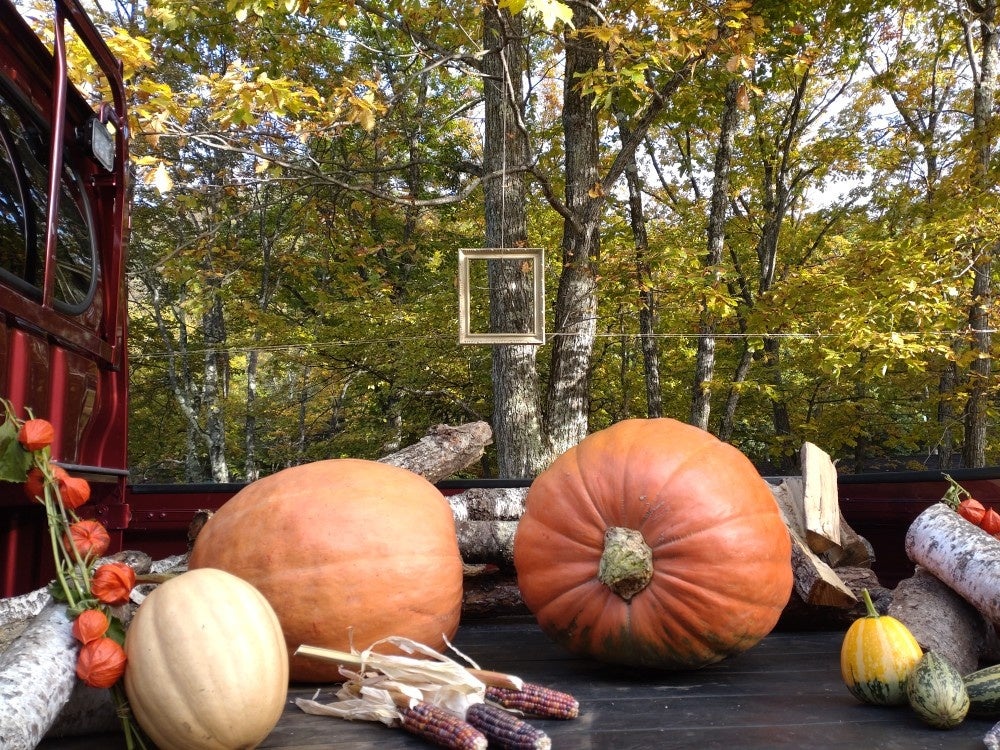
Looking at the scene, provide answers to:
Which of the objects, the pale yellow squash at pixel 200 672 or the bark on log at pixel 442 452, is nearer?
the pale yellow squash at pixel 200 672

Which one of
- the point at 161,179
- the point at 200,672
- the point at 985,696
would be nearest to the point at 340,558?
the point at 200,672

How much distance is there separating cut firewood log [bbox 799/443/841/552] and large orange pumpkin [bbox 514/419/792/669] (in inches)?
26.5

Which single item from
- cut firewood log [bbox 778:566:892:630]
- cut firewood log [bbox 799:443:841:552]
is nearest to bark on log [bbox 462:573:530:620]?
cut firewood log [bbox 778:566:892:630]

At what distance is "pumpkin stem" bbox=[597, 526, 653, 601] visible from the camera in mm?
2178

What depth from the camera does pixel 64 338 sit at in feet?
8.07

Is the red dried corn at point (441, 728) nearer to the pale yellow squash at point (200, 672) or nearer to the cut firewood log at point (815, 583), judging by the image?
the pale yellow squash at point (200, 672)

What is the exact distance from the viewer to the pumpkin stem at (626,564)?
218 centimetres

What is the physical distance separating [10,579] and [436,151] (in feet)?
41.4

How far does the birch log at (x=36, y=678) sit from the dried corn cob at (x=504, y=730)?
0.80 metres

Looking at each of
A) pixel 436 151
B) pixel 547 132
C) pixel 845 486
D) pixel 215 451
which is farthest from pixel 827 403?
pixel 845 486

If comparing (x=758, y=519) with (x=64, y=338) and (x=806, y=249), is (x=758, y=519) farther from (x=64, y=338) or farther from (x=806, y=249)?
(x=806, y=249)

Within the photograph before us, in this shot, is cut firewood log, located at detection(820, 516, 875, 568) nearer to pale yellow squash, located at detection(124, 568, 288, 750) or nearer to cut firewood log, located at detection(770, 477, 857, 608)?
cut firewood log, located at detection(770, 477, 857, 608)

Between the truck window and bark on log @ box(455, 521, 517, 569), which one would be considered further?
bark on log @ box(455, 521, 517, 569)

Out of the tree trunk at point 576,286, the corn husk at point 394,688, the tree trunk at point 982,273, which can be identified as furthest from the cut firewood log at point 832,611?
the tree trunk at point 982,273
